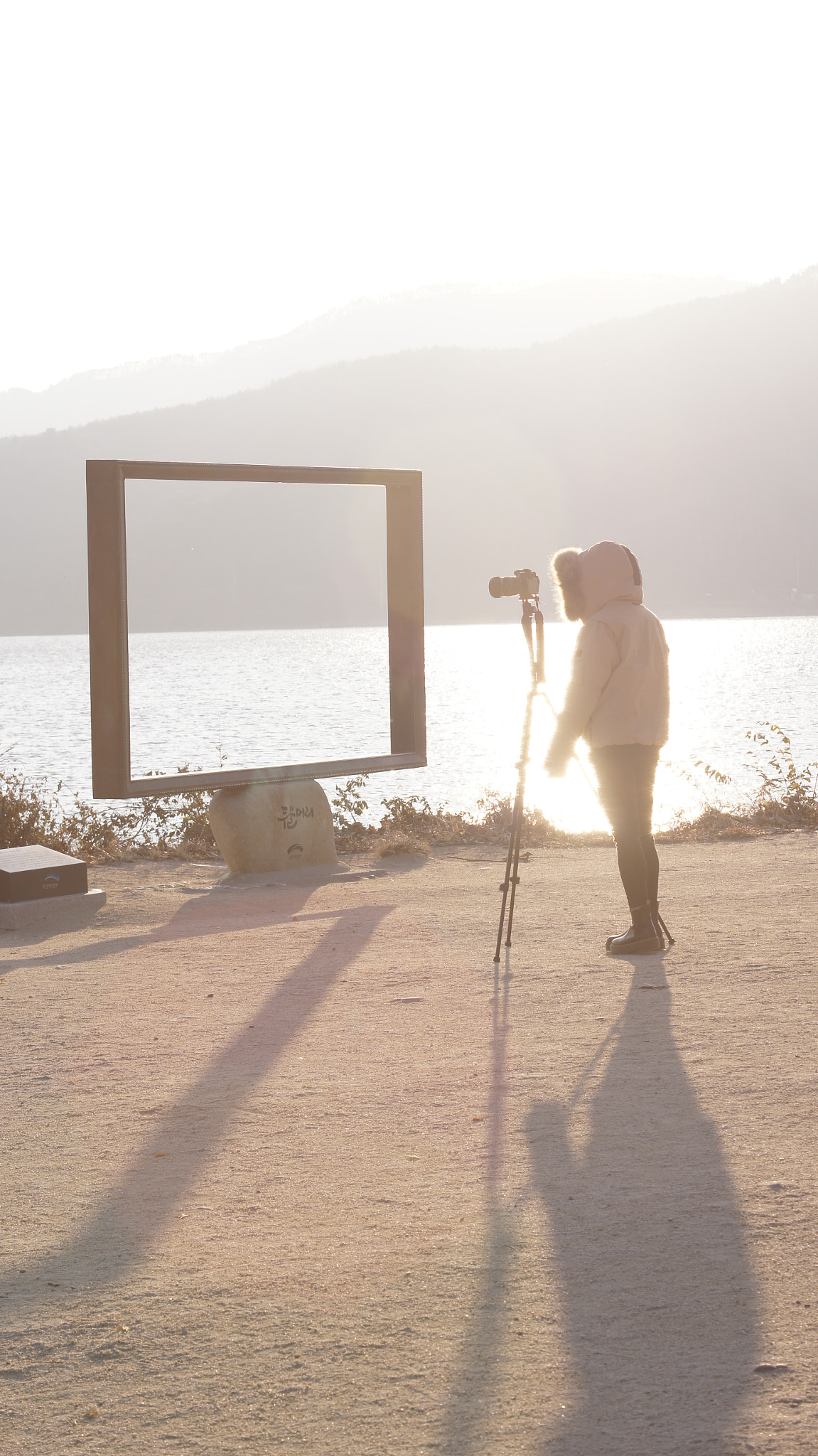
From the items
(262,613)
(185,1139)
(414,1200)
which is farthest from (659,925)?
(262,613)

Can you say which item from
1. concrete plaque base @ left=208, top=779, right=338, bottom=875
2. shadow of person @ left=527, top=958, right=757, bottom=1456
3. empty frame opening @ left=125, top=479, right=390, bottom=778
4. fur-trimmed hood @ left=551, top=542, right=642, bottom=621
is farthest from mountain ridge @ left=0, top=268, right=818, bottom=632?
shadow of person @ left=527, top=958, right=757, bottom=1456

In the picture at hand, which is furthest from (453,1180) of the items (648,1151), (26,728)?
(26,728)

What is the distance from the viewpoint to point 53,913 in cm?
812

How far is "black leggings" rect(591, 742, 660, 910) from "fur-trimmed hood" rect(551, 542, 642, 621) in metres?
0.65

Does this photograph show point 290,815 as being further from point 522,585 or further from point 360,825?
point 522,585

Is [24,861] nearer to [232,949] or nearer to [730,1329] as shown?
[232,949]

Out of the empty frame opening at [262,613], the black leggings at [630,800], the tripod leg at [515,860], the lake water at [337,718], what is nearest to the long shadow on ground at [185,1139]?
the tripod leg at [515,860]

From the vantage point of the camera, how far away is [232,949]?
7.18m

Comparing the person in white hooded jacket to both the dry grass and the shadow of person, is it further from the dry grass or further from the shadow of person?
the dry grass

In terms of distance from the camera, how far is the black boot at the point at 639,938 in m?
6.58

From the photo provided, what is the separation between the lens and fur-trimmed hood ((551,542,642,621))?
6305 millimetres

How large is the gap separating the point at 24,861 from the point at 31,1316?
529 cm

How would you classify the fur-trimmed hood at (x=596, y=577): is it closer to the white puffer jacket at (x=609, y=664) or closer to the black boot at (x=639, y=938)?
the white puffer jacket at (x=609, y=664)

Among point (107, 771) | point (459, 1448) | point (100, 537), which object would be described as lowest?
point (459, 1448)
